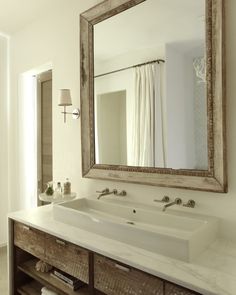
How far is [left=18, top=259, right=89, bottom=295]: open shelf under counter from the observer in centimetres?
161

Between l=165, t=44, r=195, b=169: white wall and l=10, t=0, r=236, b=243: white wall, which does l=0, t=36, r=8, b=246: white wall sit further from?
l=165, t=44, r=195, b=169: white wall

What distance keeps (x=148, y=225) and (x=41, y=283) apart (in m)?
0.88

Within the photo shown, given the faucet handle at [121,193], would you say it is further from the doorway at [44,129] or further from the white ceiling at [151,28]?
the doorway at [44,129]

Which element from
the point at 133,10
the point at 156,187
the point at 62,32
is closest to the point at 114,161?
the point at 156,187

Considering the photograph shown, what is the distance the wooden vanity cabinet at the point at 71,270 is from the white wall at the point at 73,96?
0.58 m

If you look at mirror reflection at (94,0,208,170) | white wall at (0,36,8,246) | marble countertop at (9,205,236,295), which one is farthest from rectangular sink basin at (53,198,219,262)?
white wall at (0,36,8,246)

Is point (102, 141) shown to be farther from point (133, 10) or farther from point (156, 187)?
point (133, 10)

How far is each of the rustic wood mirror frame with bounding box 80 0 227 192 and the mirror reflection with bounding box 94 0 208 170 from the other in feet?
0.14

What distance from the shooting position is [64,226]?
1655mm

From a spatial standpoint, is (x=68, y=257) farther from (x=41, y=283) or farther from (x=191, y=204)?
(x=191, y=204)

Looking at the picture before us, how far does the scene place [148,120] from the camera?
1.80 meters

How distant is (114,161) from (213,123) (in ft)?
2.68

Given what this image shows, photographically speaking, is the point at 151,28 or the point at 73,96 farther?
the point at 73,96

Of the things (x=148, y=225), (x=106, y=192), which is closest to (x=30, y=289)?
(x=106, y=192)
